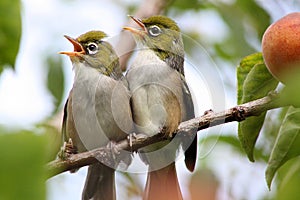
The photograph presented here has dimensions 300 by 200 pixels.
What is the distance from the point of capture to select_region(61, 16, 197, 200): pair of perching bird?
3.46 meters

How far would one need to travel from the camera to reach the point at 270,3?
4.21m

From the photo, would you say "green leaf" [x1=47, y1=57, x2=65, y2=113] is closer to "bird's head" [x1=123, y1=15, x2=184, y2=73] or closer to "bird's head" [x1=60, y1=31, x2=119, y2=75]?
"bird's head" [x1=60, y1=31, x2=119, y2=75]

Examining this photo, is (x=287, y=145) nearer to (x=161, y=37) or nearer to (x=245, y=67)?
(x=245, y=67)

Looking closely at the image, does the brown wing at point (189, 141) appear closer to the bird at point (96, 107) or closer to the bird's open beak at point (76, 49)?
the bird at point (96, 107)

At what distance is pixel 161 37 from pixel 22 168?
129 inches

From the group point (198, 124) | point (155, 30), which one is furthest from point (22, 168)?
point (155, 30)

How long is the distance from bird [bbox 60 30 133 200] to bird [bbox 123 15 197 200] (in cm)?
10

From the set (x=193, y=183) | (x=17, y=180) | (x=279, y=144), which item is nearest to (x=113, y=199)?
(x=279, y=144)

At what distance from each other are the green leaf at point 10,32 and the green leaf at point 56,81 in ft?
5.02

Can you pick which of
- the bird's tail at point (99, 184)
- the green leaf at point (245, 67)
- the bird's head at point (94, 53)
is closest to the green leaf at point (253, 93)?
the green leaf at point (245, 67)


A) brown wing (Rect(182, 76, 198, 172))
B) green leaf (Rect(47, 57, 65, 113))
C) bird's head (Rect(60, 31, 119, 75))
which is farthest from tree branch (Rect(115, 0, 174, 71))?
brown wing (Rect(182, 76, 198, 172))

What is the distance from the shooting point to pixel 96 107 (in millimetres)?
3652

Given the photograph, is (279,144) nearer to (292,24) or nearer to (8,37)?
(292,24)

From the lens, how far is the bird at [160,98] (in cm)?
337
